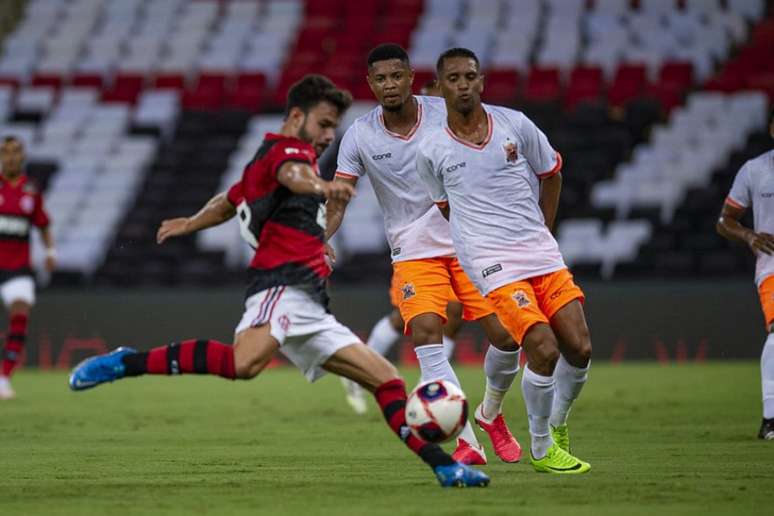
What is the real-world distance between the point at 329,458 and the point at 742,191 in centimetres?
404

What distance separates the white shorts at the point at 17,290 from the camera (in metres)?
16.2

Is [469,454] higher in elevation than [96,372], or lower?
lower

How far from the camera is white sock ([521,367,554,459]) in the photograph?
27.7 feet

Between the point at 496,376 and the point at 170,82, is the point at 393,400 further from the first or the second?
the point at 170,82

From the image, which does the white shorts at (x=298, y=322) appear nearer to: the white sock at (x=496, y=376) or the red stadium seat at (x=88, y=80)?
the white sock at (x=496, y=376)

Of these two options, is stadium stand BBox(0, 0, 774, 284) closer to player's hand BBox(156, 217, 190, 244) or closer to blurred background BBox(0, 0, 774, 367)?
blurred background BBox(0, 0, 774, 367)

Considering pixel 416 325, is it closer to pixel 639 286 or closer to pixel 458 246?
pixel 458 246

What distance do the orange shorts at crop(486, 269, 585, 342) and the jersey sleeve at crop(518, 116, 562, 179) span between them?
2.19ft

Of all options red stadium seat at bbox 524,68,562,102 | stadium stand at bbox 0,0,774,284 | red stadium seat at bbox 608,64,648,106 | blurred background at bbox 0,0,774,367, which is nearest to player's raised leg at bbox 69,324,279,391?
blurred background at bbox 0,0,774,367

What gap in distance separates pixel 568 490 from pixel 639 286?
13.3 meters

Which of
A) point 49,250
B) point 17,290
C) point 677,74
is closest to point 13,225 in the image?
point 49,250

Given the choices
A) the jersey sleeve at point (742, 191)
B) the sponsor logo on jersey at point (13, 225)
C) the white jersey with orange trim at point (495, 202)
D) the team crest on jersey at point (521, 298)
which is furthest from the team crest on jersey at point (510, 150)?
the sponsor logo on jersey at point (13, 225)

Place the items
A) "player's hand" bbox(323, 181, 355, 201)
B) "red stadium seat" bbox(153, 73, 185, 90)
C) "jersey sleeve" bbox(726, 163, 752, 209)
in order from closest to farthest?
"player's hand" bbox(323, 181, 355, 201)
"jersey sleeve" bbox(726, 163, 752, 209)
"red stadium seat" bbox(153, 73, 185, 90)

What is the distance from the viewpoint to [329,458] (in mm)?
9352
